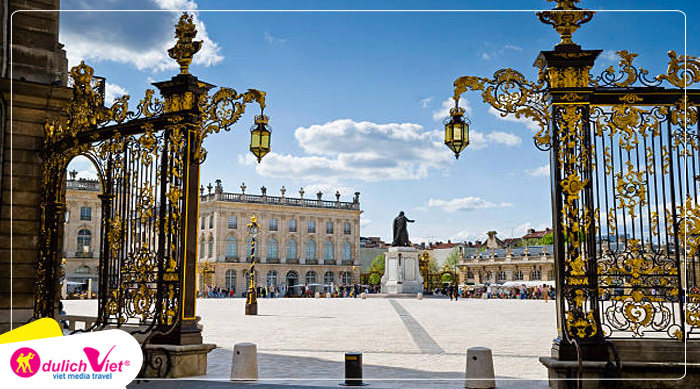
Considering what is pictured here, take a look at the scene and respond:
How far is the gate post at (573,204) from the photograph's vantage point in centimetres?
775

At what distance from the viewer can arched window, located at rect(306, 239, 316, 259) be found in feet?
266

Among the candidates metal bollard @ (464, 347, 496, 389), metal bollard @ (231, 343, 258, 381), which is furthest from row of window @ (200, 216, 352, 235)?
metal bollard @ (464, 347, 496, 389)

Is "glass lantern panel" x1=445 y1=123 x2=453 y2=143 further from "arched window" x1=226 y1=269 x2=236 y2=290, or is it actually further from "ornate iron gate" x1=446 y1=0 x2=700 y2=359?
"arched window" x1=226 y1=269 x2=236 y2=290

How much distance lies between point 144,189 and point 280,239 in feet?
227

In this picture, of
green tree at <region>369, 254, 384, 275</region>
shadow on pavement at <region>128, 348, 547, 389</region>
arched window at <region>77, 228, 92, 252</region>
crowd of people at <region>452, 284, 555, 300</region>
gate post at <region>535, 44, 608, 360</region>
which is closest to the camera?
gate post at <region>535, 44, 608, 360</region>

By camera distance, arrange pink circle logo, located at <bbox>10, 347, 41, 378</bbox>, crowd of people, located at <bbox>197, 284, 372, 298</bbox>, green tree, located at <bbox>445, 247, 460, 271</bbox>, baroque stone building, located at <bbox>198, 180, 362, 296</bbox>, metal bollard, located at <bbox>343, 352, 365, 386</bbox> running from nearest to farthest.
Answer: pink circle logo, located at <bbox>10, 347, 41, 378</bbox>
metal bollard, located at <bbox>343, 352, 365, 386</bbox>
crowd of people, located at <bbox>197, 284, 372, 298</bbox>
baroque stone building, located at <bbox>198, 180, 362, 296</bbox>
green tree, located at <bbox>445, 247, 460, 271</bbox>

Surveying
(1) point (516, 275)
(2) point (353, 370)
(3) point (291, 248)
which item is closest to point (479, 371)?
(2) point (353, 370)

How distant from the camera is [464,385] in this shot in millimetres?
8844

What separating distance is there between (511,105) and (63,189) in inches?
281

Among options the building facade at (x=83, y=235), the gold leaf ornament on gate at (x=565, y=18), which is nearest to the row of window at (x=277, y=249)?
the building facade at (x=83, y=235)

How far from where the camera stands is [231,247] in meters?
75.6

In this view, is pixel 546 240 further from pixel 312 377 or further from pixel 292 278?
pixel 312 377

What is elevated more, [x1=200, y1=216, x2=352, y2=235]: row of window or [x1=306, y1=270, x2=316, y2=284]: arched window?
[x1=200, y1=216, x2=352, y2=235]: row of window

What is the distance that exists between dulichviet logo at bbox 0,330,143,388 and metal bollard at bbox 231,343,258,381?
150 inches
